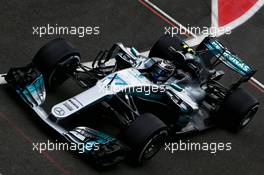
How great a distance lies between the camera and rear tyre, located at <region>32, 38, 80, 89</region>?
12922 mm

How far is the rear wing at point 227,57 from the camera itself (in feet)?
46.2

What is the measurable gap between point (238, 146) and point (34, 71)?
4.67 metres

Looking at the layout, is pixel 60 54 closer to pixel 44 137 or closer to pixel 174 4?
pixel 44 137

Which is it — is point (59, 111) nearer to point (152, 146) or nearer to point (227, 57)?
point (152, 146)

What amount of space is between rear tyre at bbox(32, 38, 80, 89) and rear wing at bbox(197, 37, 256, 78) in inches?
123

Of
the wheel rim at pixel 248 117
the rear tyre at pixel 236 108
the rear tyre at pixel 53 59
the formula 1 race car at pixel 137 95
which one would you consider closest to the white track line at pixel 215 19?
the formula 1 race car at pixel 137 95

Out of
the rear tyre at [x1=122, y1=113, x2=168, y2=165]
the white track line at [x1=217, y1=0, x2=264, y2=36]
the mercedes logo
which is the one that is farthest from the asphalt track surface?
the mercedes logo

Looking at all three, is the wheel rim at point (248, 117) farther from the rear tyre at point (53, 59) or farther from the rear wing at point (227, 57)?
the rear tyre at point (53, 59)

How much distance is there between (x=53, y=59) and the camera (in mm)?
12906

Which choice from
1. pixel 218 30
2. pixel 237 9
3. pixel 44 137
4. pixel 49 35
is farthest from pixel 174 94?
pixel 237 9

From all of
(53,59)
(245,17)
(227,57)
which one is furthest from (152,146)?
(245,17)

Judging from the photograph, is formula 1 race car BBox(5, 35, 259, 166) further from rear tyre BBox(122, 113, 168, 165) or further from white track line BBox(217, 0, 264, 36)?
white track line BBox(217, 0, 264, 36)

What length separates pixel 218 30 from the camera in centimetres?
1781

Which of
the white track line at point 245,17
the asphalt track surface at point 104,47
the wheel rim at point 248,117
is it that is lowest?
the asphalt track surface at point 104,47
